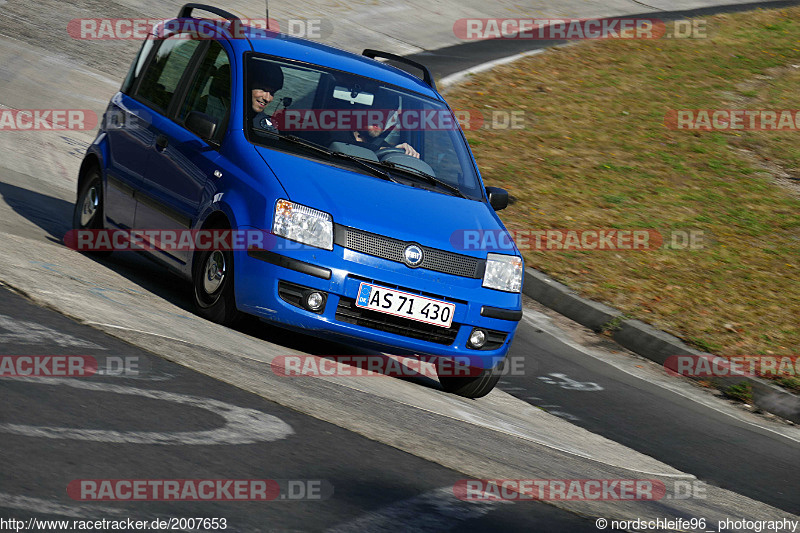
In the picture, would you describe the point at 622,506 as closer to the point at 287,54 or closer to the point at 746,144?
the point at 287,54

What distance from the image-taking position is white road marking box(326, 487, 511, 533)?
13.0 ft

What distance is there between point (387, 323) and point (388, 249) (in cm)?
45

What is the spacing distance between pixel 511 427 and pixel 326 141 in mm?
2264

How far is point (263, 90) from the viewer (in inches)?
296

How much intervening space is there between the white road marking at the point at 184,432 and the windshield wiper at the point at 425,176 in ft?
9.06

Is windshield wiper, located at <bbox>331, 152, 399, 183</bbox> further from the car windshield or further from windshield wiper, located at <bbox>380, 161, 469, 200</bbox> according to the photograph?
windshield wiper, located at <bbox>380, 161, 469, 200</bbox>

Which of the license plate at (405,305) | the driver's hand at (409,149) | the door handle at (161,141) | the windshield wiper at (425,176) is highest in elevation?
the driver's hand at (409,149)
